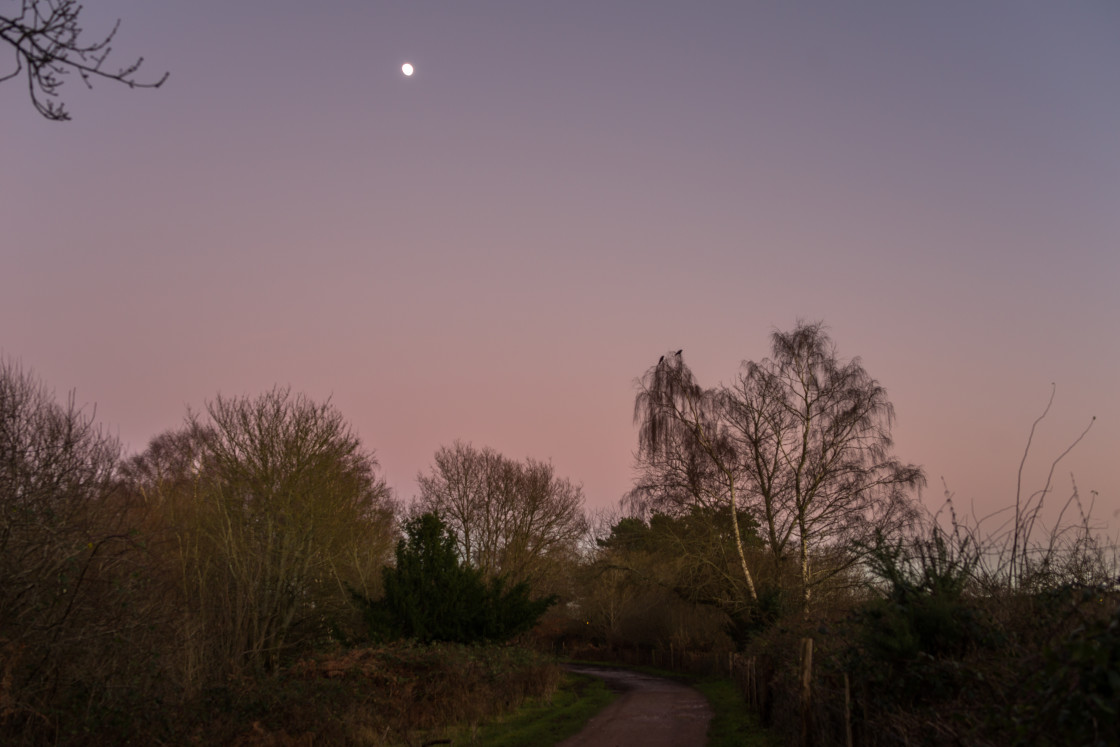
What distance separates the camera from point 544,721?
57.6ft

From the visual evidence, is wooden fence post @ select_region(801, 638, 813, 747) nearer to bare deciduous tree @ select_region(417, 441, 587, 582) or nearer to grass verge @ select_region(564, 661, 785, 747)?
grass verge @ select_region(564, 661, 785, 747)

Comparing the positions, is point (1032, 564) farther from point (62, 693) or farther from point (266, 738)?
point (266, 738)

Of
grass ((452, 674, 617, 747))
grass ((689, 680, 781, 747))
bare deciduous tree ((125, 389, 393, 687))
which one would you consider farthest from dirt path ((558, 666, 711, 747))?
bare deciduous tree ((125, 389, 393, 687))

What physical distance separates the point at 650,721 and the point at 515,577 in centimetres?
2077

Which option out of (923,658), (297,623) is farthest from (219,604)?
(923,658)

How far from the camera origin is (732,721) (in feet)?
55.2

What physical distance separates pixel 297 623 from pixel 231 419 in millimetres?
6075

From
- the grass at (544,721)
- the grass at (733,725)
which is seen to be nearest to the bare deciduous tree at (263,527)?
the grass at (544,721)

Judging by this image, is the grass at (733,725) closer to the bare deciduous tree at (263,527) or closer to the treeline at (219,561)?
the treeline at (219,561)

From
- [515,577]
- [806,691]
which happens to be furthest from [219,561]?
[515,577]

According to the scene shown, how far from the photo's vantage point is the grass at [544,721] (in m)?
14.4

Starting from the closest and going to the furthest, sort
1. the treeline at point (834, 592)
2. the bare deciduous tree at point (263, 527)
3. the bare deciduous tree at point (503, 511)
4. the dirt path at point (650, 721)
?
the treeline at point (834, 592) < the dirt path at point (650, 721) < the bare deciduous tree at point (263, 527) < the bare deciduous tree at point (503, 511)

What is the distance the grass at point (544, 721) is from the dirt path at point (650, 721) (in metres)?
0.41

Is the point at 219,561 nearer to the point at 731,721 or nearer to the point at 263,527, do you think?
the point at 263,527
